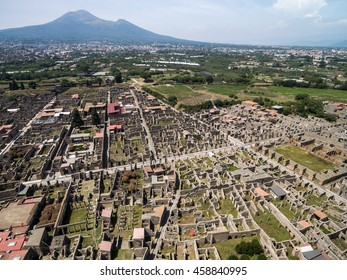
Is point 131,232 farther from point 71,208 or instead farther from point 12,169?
point 12,169

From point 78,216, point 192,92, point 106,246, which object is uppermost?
point 192,92

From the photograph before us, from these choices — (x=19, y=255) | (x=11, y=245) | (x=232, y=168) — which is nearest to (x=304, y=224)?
(x=232, y=168)

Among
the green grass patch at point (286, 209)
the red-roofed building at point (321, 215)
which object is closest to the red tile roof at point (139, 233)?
the green grass patch at point (286, 209)

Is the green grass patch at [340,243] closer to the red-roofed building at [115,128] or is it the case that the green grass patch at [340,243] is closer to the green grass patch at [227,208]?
the green grass patch at [227,208]

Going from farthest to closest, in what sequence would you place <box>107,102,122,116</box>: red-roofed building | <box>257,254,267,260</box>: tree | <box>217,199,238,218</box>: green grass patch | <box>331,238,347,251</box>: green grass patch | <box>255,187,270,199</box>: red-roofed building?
<box>107,102,122,116</box>: red-roofed building → <box>255,187,270,199</box>: red-roofed building → <box>217,199,238,218</box>: green grass patch → <box>331,238,347,251</box>: green grass patch → <box>257,254,267,260</box>: tree

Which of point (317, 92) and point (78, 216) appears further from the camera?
point (317, 92)

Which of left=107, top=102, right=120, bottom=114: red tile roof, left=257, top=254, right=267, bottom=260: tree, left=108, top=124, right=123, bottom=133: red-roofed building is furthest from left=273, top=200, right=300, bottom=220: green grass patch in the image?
left=107, top=102, right=120, bottom=114: red tile roof

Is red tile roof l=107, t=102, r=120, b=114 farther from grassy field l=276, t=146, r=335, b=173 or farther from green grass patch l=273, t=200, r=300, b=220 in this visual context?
green grass patch l=273, t=200, r=300, b=220

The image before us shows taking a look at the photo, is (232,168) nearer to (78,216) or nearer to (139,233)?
(139,233)

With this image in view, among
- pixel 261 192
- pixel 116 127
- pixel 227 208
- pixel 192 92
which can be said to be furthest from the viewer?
pixel 192 92
